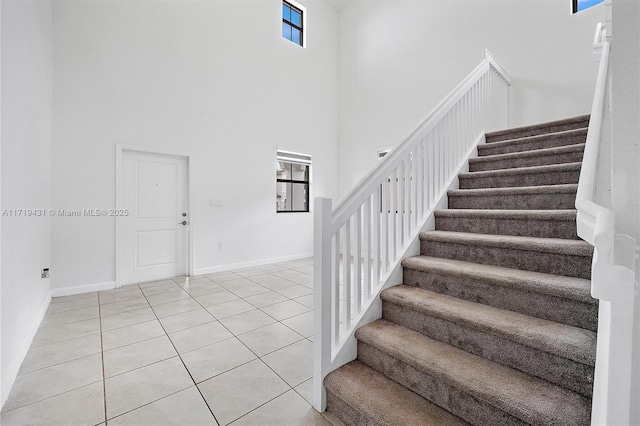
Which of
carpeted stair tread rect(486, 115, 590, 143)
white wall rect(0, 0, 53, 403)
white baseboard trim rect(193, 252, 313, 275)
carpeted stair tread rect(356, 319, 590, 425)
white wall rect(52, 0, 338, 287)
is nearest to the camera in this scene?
carpeted stair tread rect(356, 319, 590, 425)

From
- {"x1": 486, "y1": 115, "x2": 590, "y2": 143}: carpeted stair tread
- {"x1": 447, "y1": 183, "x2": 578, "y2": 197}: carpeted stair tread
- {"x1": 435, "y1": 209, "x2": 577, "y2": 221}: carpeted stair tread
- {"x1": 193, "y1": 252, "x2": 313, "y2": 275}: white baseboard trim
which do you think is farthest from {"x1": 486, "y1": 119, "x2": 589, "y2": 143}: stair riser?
{"x1": 193, "y1": 252, "x2": 313, "y2": 275}: white baseboard trim

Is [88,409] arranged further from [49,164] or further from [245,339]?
[49,164]

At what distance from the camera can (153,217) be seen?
4.18m

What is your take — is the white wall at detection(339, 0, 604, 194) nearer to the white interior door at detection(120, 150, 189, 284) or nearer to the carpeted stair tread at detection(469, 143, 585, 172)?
the carpeted stair tread at detection(469, 143, 585, 172)

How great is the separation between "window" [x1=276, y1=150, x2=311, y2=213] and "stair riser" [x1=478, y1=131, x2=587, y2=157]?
3613 millimetres

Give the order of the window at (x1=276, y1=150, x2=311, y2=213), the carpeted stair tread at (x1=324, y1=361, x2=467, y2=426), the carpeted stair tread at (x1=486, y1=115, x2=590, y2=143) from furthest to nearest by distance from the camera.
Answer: the window at (x1=276, y1=150, x2=311, y2=213)
the carpeted stair tread at (x1=486, y1=115, x2=590, y2=143)
the carpeted stair tread at (x1=324, y1=361, x2=467, y2=426)

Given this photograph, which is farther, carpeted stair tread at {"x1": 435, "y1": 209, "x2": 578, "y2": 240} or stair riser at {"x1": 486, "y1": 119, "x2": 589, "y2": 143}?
stair riser at {"x1": 486, "y1": 119, "x2": 589, "y2": 143}

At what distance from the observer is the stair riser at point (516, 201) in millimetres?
1925

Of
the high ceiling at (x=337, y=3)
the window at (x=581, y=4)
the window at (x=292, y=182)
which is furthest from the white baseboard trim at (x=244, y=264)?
the high ceiling at (x=337, y=3)

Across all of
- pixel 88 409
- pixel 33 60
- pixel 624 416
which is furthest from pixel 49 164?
pixel 624 416

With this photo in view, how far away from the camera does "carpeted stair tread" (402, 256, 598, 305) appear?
1.28m

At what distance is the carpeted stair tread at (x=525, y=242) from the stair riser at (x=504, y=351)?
2.01 feet

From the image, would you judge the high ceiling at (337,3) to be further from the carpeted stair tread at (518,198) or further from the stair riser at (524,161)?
the carpeted stair tread at (518,198)

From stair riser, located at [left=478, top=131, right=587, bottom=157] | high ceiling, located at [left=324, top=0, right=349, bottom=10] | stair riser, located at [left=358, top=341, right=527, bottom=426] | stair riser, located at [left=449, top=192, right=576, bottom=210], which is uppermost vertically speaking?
high ceiling, located at [left=324, top=0, right=349, bottom=10]
